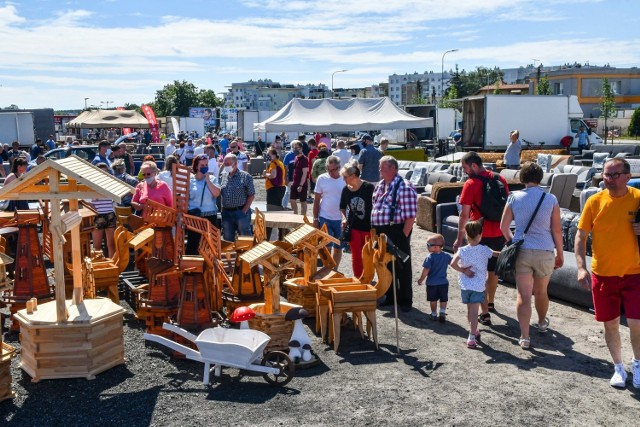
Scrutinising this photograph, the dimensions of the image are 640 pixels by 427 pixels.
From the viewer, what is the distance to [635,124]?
172 ft

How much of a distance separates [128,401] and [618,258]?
4.02 meters

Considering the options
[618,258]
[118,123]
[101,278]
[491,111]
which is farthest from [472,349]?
[118,123]

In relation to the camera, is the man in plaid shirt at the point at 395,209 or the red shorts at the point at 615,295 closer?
the red shorts at the point at 615,295

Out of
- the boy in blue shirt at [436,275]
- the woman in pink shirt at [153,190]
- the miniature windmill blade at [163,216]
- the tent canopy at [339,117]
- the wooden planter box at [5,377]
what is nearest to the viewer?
the wooden planter box at [5,377]

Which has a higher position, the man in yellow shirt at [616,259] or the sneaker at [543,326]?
the man in yellow shirt at [616,259]

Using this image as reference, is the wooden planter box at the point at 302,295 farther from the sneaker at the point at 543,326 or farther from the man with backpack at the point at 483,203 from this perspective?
the sneaker at the point at 543,326

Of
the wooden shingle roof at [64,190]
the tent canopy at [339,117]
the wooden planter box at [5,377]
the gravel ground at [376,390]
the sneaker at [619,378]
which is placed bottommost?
the gravel ground at [376,390]

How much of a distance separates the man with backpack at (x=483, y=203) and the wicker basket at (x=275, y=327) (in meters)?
2.07

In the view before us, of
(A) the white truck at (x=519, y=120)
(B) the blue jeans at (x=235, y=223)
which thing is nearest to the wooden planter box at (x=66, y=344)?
(B) the blue jeans at (x=235, y=223)

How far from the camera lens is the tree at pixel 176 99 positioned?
89562mm

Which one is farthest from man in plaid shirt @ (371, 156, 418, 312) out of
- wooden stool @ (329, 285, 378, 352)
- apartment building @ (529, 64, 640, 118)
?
apartment building @ (529, 64, 640, 118)

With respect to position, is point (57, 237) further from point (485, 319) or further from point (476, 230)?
point (485, 319)

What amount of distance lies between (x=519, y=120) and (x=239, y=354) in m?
26.1

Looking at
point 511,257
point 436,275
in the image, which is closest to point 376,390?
point 511,257
